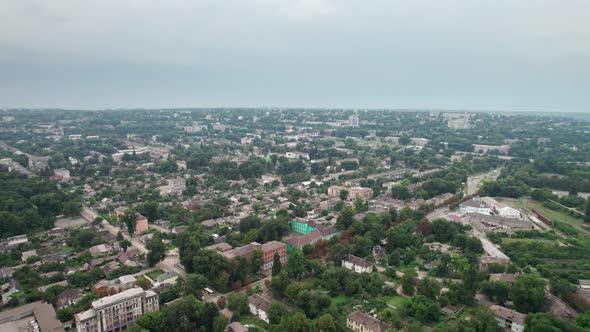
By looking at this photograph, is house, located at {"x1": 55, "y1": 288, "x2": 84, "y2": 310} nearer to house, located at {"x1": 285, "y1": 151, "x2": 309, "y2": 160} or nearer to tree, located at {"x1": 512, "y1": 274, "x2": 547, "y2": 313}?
tree, located at {"x1": 512, "y1": 274, "x2": 547, "y2": 313}

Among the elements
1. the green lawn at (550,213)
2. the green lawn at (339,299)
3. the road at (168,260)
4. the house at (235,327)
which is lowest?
the road at (168,260)

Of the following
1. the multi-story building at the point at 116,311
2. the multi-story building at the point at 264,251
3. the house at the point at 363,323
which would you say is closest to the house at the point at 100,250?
the multi-story building at the point at 264,251

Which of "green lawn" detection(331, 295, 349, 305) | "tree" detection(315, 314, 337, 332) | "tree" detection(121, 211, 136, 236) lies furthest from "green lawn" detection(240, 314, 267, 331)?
"tree" detection(121, 211, 136, 236)

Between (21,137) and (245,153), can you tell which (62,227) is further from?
(21,137)

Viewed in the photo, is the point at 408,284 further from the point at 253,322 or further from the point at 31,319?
the point at 31,319

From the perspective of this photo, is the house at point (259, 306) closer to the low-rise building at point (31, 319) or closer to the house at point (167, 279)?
the house at point (167, 279)

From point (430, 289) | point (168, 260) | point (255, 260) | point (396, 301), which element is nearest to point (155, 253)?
point (168, 260)
